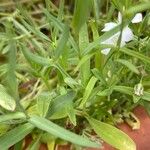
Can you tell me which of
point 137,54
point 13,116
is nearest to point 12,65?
point 13,116

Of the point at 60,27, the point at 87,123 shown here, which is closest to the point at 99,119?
the point at 87,123

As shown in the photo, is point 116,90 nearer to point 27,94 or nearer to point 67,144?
point 67,144

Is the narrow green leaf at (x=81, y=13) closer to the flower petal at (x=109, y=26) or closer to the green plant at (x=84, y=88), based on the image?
the green plant at (x=84, y=88)

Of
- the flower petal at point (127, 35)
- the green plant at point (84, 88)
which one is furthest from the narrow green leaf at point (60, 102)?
the flower petal at point (127, 35)

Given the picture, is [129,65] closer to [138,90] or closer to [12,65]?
[138,90]

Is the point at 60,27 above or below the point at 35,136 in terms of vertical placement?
above

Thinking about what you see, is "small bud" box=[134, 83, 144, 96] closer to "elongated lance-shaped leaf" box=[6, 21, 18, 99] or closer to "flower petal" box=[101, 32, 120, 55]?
"flower petal" box=[101, 32, 120, 55]
